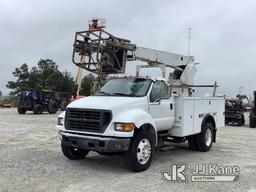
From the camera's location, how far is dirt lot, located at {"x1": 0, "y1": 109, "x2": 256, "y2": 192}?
7.25 metres

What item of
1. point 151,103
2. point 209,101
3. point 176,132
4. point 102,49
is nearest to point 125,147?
point 151,103

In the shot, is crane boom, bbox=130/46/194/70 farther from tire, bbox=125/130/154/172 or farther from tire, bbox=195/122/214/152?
tire, bbox=125/130/154/172

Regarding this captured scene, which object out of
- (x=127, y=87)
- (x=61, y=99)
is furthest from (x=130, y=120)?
(x=61, y=99)

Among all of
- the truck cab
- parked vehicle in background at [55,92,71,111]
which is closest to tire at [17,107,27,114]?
parked vehicle in background at [55,92,71,111]

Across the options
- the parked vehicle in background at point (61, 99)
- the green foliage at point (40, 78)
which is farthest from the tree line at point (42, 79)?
the parked vehicle in background at point (61, 99)

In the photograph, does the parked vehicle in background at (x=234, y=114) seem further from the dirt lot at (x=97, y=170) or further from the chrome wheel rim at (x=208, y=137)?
the chrome wheel rim at (x=208, y=137)

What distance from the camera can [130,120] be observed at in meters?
8.27

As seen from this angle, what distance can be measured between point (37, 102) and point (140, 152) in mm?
23966

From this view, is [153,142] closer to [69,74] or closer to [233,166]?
[233,166]

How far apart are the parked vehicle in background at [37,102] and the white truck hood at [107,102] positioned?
22.3 metres

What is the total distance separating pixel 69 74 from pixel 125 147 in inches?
2125

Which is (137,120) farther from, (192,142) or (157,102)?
(192,142)

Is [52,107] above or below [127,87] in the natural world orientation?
below

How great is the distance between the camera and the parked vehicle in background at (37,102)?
30.7 metres
